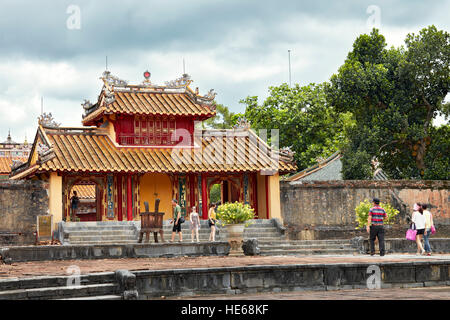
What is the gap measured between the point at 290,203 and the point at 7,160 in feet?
77.7

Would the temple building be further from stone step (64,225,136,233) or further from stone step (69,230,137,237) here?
stone step (69,230,137,237)

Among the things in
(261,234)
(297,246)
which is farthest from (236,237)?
(261,234)

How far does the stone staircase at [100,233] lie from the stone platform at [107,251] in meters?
5.80

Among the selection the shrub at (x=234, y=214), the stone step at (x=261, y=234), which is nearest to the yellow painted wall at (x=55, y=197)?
the stone step at (x=261, y=234)

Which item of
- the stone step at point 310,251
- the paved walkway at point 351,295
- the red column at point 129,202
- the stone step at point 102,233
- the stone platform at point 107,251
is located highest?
the red column at point 129,202

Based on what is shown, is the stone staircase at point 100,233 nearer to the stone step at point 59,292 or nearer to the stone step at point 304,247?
the stone step at point 304,247

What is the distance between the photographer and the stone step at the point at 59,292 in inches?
390

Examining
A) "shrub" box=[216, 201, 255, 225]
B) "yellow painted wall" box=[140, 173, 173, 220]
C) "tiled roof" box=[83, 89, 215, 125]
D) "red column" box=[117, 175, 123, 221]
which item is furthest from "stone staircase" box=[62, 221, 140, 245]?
"tiled roof" box=[83, 89, 215, 125]

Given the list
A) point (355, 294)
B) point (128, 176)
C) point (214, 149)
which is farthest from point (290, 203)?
point (355, 294)

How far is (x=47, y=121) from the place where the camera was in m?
29.0

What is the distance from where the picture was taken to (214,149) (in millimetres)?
30438

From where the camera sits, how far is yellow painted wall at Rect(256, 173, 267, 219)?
30.1 m
